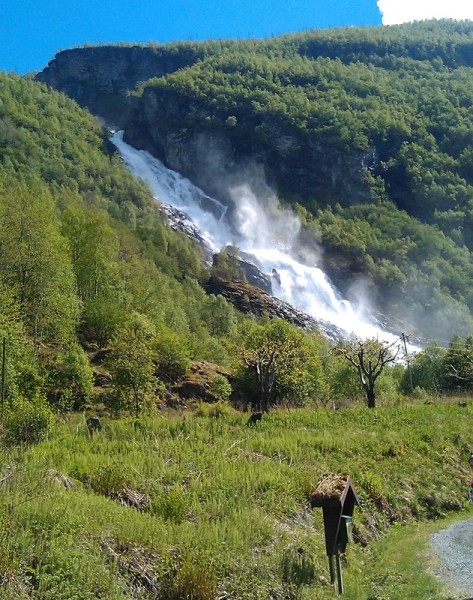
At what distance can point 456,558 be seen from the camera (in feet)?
35.9

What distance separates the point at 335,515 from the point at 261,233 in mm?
146707

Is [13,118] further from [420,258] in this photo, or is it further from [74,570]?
[74,570]

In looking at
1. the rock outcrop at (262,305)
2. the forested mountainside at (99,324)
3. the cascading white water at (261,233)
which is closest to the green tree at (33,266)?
the forested mountainside at (99,324)

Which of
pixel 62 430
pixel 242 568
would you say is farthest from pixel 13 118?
pixel 242 568

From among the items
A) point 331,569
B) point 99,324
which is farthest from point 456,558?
point 99,324

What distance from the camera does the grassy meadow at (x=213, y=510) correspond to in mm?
8023

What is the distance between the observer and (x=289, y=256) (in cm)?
14400

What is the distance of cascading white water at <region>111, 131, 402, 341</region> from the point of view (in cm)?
12050

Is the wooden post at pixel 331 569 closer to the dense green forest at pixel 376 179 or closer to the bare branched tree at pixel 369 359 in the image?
the bare branched tree at pixel 369 359

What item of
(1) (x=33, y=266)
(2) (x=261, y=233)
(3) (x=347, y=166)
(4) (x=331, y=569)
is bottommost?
(4) (x=331, y=569)

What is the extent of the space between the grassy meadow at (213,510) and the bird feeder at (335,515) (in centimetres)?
59

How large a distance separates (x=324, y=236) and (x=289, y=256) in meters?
16.2

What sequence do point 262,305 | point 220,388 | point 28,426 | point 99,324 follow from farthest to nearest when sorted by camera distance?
point 262,305 → point 99,324 → point 220,388 → point 28,426

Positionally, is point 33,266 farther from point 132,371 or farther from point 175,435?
point 175,435
